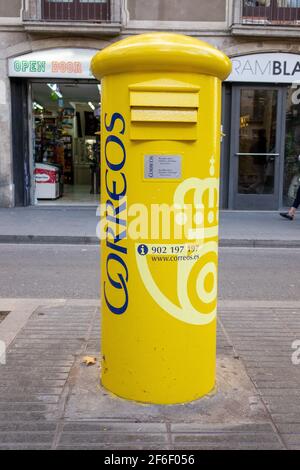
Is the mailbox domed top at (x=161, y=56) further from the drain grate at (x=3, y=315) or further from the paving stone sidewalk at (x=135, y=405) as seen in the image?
the drain grate at (x=3, y=315)

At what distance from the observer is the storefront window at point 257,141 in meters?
14.3

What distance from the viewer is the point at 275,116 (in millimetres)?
14312

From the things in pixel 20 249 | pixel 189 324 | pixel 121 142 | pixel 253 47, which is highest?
pixel 253 47

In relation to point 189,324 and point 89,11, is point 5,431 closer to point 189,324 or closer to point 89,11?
point 189,324

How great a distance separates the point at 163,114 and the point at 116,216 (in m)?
0.68

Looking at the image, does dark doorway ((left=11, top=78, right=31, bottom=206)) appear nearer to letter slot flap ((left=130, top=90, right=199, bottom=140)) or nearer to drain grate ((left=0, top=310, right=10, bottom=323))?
drain grate ((left=0, top=310, right=10, bottom=323))

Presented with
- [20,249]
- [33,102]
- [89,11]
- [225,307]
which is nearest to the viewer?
[225,307]

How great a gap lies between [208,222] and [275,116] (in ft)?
39.1

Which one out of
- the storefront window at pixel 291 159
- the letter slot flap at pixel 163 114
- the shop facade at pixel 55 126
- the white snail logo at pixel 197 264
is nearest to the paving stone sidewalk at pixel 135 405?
the white snail logo at pixel 197 264

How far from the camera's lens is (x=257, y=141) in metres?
14.4

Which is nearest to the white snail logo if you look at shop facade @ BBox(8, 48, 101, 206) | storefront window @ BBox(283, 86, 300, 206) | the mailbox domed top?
the mailbox domed top

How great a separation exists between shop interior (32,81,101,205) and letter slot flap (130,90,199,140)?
12079 mm

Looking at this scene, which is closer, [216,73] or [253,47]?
[216,73]
